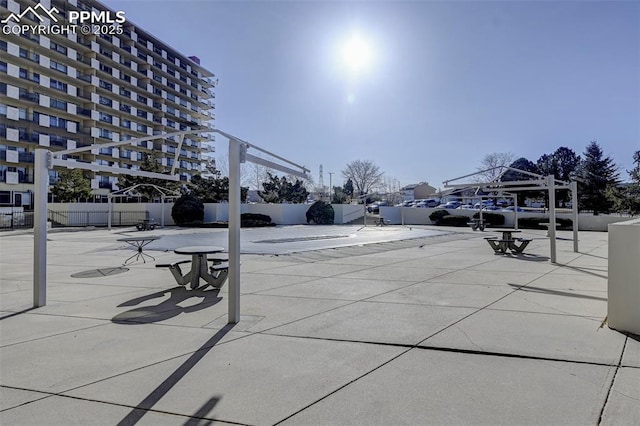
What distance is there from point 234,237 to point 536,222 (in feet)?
91.5

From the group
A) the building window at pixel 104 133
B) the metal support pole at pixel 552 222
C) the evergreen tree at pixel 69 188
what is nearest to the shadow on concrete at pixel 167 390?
the metal support pole at pixel 552 222

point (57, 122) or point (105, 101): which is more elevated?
point (105, 101)

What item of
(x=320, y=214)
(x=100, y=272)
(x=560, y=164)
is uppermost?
(x=560, y=164)

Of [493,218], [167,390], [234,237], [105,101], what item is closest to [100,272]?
[234,237]

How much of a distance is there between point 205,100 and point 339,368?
90.4 meters

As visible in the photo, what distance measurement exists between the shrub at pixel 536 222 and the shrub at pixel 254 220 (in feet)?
62.0

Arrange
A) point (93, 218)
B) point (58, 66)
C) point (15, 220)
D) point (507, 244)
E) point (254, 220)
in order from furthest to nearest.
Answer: point (58, 66)
point (93, 218)
point (254, 220)
point (15, 220)
point (507, 244)

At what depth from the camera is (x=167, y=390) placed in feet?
10.3

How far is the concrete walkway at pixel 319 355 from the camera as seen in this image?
2838 millimetres

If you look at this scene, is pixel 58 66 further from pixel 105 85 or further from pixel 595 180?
pixel 595 180

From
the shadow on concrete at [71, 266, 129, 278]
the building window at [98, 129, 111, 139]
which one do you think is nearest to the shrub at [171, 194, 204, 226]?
the shadow on concrete at [71, 266, 129, 278]

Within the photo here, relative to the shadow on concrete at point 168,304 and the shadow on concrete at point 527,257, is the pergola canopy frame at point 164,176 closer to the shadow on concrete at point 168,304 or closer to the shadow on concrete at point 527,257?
the shadow on concrete at point 168,304

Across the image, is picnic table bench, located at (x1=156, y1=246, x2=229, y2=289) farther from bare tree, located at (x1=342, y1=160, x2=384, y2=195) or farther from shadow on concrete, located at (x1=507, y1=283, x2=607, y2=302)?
bare tree, located at (x1=342, y1=160, x2=384, y2=195)

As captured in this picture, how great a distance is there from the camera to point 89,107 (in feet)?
190
